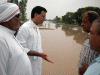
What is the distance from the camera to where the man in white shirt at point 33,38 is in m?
1.75

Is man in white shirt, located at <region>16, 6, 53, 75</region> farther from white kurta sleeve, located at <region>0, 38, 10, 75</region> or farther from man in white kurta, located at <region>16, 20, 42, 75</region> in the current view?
white kurta sleeve, located at <region>0, 38, 10, 75</region>

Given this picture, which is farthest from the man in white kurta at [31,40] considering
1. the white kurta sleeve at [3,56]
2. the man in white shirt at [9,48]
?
the white kurta sleeve at [3,56]

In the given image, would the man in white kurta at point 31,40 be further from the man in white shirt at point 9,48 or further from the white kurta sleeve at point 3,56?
the white kurta sleeve at point 3,56

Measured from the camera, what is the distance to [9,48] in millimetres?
938

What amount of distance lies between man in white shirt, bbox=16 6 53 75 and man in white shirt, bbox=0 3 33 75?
65 centimetres

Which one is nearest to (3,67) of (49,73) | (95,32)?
(95,32)

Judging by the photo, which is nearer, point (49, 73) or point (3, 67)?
point (3, 67)

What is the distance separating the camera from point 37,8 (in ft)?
6.41

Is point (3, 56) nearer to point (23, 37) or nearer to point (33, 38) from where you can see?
point (23, 37)

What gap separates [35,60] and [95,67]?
144cm

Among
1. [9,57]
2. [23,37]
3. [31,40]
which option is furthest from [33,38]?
[9,57]

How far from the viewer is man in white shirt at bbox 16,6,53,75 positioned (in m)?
1.75

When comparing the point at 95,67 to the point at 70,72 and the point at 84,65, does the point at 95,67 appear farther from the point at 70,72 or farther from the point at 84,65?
the point at 70,72

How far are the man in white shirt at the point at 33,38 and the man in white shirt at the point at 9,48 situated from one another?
0.65 m
